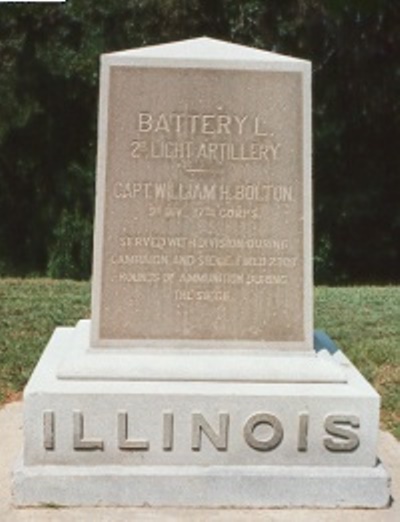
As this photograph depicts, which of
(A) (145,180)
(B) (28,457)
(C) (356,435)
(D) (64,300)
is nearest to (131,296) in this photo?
(A) (145,180)

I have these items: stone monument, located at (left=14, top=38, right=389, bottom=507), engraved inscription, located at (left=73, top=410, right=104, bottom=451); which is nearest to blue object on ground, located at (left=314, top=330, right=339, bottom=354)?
stone monument, located at (left=14, top=38, right=389, bottom=507)

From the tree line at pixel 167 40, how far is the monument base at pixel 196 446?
11.7 m

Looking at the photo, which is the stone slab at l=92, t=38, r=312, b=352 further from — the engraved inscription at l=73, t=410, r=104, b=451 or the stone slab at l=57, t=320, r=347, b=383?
the engraved inscription at l=73, t=410, r=104, b=451

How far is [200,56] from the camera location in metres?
4.93

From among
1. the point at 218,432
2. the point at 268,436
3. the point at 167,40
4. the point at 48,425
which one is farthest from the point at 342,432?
the point at 167,40

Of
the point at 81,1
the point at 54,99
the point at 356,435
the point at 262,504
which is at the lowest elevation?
the point at 262,504

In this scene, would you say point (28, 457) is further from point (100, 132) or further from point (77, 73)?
point (77, 73)

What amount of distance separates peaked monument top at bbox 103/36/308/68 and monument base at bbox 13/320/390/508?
146 centimetres

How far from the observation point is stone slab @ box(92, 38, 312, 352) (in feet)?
16.2

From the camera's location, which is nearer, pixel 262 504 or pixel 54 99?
pixel 262 504

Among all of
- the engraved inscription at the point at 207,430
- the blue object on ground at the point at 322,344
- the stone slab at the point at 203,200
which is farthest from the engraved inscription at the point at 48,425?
the blue object on ground at the point at 322,344

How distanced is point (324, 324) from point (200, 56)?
182 inches

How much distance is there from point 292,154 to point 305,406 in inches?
45.8

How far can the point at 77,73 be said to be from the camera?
54.4 feet
